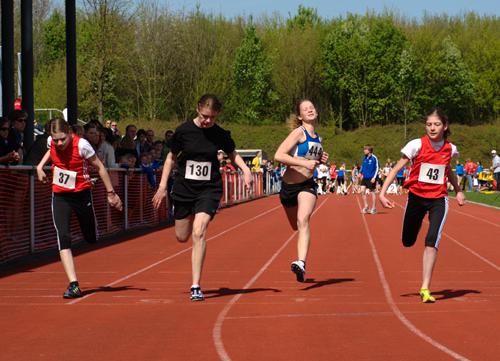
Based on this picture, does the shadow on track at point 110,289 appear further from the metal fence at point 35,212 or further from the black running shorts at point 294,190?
the black running shorts at point 294,190

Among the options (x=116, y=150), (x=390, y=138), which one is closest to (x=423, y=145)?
(x=116, y=150)

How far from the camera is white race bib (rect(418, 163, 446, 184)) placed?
969 centimetres

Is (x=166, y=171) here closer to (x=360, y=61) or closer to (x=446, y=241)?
(x=446, y=241)

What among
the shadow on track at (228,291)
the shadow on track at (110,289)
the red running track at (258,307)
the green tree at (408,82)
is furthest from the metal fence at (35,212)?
the green tree at (408,82)

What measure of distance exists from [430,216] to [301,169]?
1.84m

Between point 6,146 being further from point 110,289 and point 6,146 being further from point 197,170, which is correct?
point 197,170

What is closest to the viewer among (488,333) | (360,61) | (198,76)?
(488,333)

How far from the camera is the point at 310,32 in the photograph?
338 feet

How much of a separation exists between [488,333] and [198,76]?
65.5m

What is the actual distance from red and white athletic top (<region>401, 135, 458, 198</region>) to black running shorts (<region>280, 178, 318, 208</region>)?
1607 millimetres

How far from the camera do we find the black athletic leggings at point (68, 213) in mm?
9977

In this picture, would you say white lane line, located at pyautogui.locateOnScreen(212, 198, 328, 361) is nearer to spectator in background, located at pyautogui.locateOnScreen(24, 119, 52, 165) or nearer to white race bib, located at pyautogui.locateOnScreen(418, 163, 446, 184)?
white race bib, located at pyautogui.locateOnScreen(418, 163, 446, 184)

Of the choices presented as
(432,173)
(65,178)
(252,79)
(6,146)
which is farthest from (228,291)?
(252,79)

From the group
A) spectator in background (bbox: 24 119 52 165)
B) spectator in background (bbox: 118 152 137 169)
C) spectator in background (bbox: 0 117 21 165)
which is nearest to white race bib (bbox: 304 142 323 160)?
spectator in background (bbox: 0 117 21 165)
